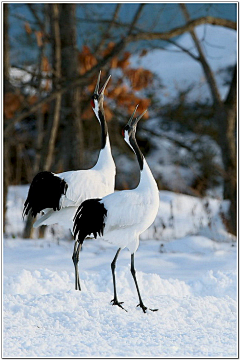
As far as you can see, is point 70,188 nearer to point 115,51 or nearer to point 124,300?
point 124,300

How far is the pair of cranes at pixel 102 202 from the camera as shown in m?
4.12

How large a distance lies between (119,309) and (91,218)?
0.76 meters

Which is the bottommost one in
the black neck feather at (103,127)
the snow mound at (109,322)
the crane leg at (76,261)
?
the snow mound at (109,322)

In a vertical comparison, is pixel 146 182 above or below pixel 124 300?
above

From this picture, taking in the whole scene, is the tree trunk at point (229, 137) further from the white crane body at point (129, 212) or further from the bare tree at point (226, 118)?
the white crane body at point (129, 212)

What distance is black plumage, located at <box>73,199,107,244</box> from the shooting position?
411 centimetres

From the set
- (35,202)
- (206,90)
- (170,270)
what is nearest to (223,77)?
(206,90)

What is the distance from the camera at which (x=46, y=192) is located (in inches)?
184

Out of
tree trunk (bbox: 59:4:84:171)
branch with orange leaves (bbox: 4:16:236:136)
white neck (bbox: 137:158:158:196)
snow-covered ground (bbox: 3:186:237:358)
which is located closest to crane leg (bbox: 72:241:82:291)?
snow-covered ground (bbox: 3:186:237:358)

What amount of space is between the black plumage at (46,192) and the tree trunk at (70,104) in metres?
3.41

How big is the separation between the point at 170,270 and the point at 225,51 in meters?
10.5

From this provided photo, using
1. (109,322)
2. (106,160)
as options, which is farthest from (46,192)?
(109,322)

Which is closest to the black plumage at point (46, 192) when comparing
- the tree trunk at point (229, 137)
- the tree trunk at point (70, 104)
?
the tree trunk at point (70, 104)

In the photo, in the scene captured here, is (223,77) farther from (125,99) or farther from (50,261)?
(50,261)
